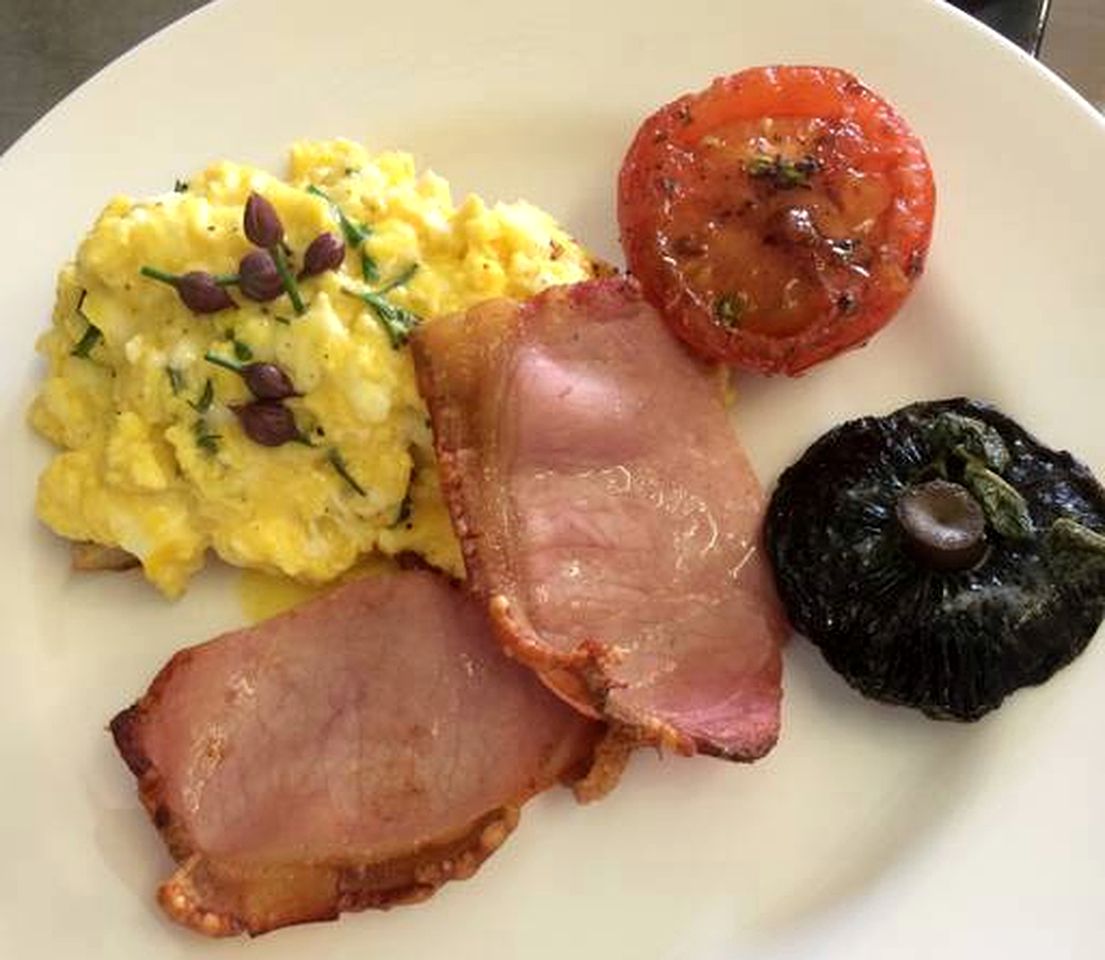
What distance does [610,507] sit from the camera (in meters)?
2.27

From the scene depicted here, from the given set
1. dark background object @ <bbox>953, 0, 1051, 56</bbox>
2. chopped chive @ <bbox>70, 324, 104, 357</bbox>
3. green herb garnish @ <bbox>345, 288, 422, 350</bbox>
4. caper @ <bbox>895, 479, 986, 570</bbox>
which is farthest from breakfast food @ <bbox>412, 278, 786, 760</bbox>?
dark background object @ <bbox>953, 0, 1051, 56</bbox>

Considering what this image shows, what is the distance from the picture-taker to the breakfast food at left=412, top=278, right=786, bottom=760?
7.11ft

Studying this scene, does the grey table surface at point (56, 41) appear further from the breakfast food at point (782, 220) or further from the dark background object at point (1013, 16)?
the dark background object at point (1013, 16)

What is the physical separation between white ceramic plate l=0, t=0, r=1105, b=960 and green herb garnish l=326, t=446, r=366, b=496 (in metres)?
0.33

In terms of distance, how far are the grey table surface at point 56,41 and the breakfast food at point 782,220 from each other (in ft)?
5.55

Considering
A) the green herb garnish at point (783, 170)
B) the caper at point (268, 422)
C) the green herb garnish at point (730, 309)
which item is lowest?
the caper at point (268, 422)

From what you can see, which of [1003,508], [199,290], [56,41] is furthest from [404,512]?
[56,41]

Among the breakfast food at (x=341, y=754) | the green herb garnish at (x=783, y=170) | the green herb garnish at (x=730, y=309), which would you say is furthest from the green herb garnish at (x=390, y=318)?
Result: the green herb garnish at (x=783, y=170)

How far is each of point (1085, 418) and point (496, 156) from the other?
118cm

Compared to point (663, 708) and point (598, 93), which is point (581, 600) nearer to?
point (663, 708)

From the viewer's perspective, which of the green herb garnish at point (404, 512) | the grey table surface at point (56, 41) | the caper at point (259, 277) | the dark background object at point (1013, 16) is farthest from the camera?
the grey table surface at point (56, 41)

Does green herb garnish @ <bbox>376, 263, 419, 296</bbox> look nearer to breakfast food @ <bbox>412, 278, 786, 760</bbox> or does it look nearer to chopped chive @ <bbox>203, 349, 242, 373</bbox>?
breakfast food @ <bbox>412, 278, 786, 760</bbox>

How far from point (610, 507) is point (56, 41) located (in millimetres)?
2246

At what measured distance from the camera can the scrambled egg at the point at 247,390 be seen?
2246 millimetres
